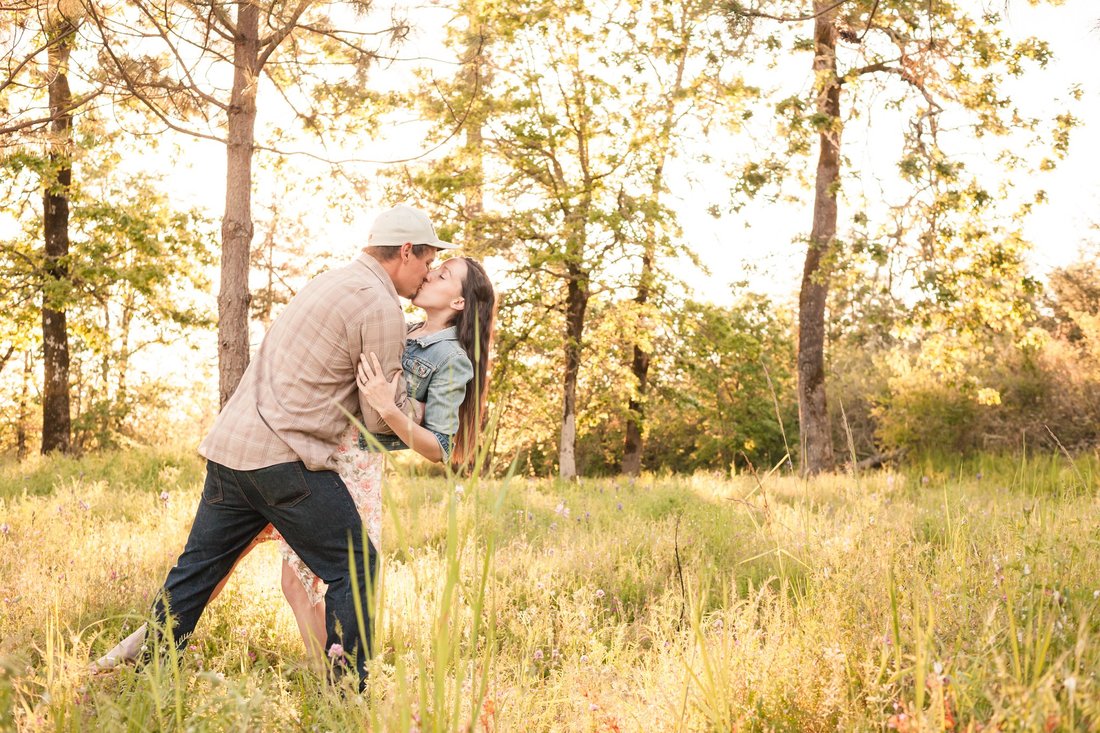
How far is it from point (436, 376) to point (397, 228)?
0.63 metres

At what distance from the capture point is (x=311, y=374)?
3.19 metres

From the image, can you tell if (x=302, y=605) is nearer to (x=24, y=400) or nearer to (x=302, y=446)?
(x=302, y=446)

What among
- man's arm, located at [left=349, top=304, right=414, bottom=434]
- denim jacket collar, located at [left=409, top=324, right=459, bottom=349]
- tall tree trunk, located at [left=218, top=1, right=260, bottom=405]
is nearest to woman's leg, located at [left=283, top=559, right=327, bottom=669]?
man's arm, located at [left=349, top=304, right=414, bottom=434]

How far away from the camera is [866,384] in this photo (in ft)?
72.6

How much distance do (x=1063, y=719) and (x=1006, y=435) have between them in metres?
16.3

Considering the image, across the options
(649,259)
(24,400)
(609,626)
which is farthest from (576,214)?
(24,400)

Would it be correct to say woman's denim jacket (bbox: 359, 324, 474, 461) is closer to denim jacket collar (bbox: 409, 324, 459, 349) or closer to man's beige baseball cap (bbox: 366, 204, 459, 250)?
denim jacket collar (bbox: 409, 324, 459, 349)

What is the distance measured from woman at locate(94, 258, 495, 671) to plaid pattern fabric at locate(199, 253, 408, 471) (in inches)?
7.7

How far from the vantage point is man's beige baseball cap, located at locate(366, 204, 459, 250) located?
343 cm

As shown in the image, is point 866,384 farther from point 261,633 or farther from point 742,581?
point 261,633

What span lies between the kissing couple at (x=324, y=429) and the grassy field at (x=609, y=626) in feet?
0.73

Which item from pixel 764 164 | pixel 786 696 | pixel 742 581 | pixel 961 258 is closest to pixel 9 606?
pixel 786 696

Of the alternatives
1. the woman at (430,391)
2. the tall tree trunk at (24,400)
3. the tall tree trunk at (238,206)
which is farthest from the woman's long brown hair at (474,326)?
the tall tree trunk at (24,400)

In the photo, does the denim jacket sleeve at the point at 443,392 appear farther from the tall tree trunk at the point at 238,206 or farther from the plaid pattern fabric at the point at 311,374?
the tall tree trunk at the point at 238,206
